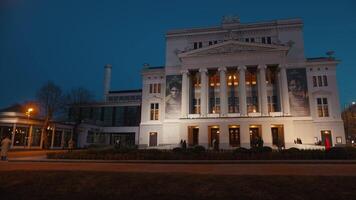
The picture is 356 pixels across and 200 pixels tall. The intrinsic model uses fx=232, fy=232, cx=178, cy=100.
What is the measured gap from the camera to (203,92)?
151 ft

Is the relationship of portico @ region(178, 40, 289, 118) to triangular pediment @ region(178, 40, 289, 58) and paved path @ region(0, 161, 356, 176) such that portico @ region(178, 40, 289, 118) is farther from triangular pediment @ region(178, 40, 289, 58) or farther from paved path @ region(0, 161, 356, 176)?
paved path @ region(0, 161, 356, 176)

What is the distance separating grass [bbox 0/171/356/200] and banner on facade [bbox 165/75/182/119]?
119 ft

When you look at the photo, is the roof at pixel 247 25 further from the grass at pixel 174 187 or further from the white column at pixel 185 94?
the grass at pixel 174 187

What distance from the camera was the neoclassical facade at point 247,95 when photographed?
138 ft

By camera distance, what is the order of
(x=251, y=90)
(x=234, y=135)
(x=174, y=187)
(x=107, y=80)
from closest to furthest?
(x=174, y=187)
(x=234, y=135)
(x=251, y=90)
(x=107, y=80)

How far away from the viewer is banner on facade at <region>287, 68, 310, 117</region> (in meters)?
42.4

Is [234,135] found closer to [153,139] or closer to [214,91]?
[214,91]

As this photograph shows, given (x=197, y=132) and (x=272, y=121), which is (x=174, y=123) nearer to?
(x=197, y=132)

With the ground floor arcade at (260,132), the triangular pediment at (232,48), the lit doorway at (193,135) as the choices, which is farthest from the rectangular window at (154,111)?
the triangular pediment at (232,48)

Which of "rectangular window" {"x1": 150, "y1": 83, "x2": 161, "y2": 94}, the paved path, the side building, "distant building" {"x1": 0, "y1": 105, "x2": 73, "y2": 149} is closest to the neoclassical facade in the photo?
"rectangular window" {"x1": 150, "y1": 83, "x2": 161, "y2": 94}

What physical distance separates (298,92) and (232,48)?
1482 centimetres

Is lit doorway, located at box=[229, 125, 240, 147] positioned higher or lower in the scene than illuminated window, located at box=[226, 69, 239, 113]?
lower

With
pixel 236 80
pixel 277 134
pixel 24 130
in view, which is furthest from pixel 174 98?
pixel 24 130

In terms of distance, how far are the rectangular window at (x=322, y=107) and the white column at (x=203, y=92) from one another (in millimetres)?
21470
